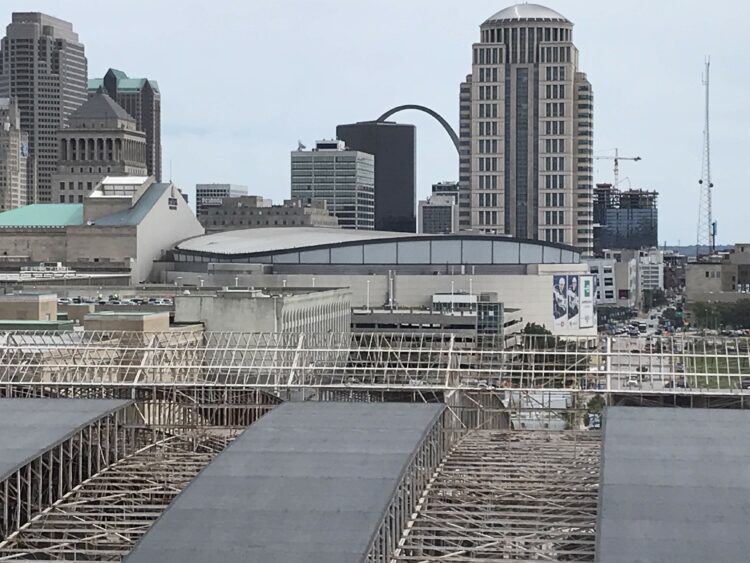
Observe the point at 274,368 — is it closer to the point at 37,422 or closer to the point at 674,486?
the point at 37,422

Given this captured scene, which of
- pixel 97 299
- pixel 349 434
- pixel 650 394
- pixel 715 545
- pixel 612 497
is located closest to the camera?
pixel 715 545

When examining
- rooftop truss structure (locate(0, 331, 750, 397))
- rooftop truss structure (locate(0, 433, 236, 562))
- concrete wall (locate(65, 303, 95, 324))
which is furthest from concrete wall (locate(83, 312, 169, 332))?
rooftop truss structure (locate(0, 433, 236, 562))

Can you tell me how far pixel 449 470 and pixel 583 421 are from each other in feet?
158

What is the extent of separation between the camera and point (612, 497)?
55.2 m

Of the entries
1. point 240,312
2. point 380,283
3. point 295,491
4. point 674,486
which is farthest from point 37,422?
point 380,283

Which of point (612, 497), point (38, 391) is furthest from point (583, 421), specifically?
point (612, 497)

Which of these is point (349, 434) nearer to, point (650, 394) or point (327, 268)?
point (650, 394)

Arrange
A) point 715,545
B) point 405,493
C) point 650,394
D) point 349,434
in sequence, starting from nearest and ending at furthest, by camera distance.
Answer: point 715,545, point 405,493, point 349,434, point 650,394

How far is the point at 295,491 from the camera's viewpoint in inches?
2228

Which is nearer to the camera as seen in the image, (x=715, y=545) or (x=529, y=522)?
(x=715, y=545)

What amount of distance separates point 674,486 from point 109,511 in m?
19.4

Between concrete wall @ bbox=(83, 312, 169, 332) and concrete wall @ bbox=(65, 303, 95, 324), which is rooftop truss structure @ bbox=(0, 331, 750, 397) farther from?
concrete wall @ bbox=(65, 303, 95, 324)

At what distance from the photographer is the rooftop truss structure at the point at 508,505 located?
55.2 meters

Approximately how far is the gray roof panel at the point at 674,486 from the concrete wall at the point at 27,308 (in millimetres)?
65008
